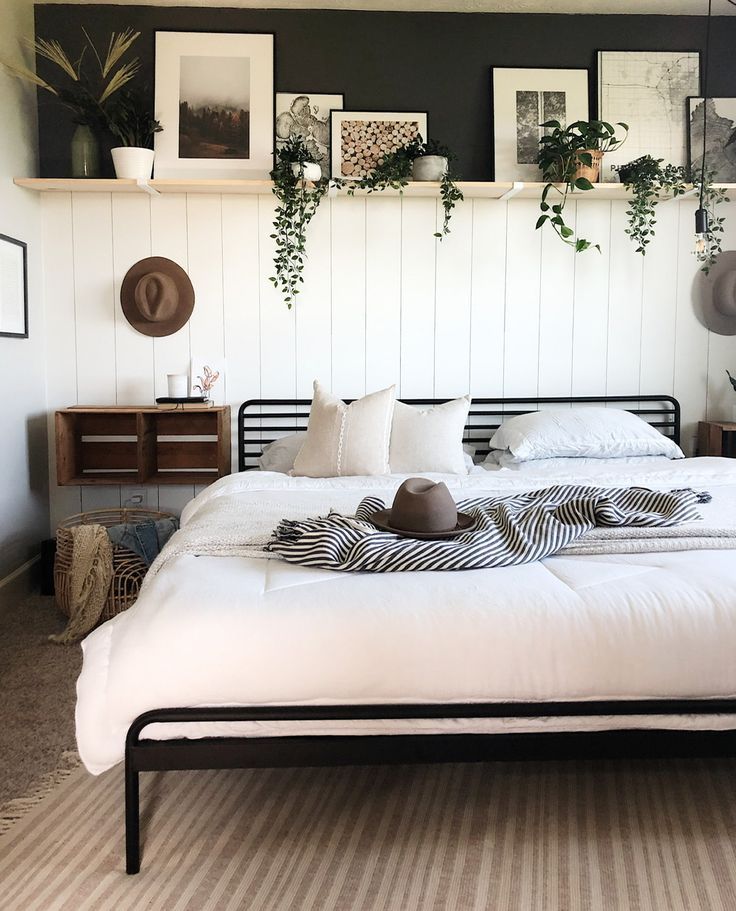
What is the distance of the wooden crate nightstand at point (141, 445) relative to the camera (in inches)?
159

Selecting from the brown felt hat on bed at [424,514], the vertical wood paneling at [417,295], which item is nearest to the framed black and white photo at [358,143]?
the vertical wood paneling at [417,295]

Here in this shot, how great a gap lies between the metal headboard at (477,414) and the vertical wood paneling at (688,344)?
0.11 m

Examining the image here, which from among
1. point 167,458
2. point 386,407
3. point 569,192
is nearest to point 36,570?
point 167,458

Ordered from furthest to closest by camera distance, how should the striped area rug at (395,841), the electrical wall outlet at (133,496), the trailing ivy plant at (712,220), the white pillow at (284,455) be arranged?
the electrical wall outlet at (133,496)
the trailing ivy plant at (712,220)
the white pillow at (284,455)
the striped area rug at (395,841)

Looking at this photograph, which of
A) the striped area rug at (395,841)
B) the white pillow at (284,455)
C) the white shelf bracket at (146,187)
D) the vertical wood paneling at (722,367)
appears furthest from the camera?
the vertical wood paneling at (722,367)

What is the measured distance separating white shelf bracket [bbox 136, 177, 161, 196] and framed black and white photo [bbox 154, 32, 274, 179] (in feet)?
0.31

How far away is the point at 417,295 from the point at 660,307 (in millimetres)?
1258

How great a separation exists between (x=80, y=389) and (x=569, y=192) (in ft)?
8.49

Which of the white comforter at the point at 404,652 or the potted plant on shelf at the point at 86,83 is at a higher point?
the potted plant on shelf at the point at 86,83

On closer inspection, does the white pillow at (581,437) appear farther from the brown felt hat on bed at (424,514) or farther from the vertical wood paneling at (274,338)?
the brown felt hat on bed at (424,514)

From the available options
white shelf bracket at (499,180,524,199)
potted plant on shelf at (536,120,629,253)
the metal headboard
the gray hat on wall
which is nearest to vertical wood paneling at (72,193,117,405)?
the metal headboard

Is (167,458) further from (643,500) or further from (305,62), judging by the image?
(643,500)

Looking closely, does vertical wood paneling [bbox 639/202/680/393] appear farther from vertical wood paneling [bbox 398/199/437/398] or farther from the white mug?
the white mug

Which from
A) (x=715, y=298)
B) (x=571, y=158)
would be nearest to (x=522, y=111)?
(x=571, y=158)
